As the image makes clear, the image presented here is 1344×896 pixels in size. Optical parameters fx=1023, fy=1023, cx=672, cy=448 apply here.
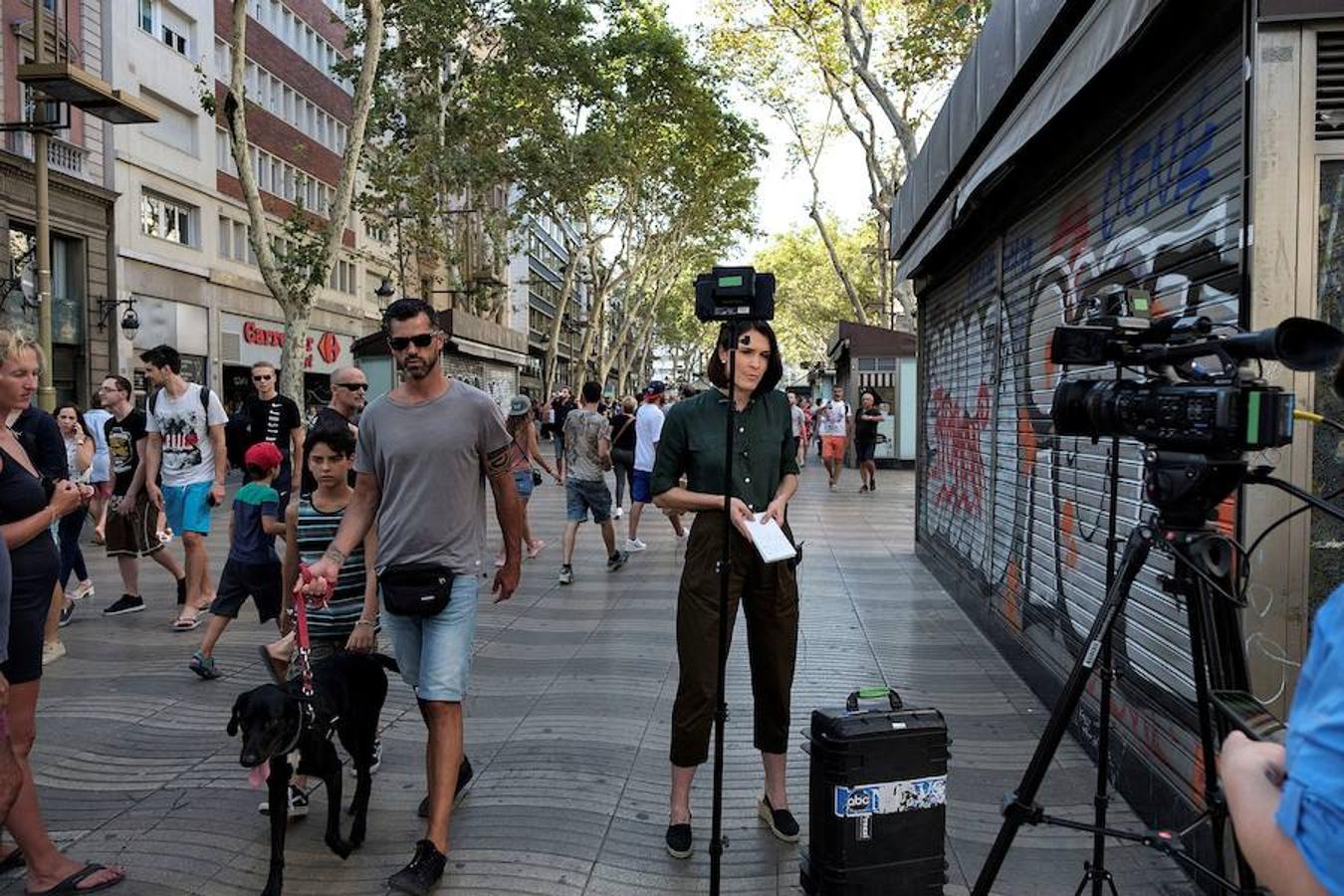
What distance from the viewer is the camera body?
3.27 metres

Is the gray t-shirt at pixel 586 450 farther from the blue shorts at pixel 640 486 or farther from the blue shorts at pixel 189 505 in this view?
the blue shorts at pixel 189 505

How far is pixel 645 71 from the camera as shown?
27.9m

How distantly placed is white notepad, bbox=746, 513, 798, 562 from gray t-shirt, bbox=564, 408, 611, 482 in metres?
6.26

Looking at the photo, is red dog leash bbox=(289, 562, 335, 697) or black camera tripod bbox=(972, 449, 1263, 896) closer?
black camera tripod bbox=(972, 449, 1263, 896)

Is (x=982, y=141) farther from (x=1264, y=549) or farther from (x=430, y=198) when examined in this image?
(x=430, y=198)

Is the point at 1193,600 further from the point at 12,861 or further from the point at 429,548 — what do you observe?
the point at 12,861

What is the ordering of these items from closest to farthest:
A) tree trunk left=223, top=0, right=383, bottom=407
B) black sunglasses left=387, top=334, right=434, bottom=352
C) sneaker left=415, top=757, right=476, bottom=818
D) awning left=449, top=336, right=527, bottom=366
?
black sunglasses left=387, top=334, right=434, bottom=352 → sneaker left=415, top=757, right=476, bottom=818 → tree trunk left=223, top=0, right=383, bottom=407 → awning left=449, top=336, right=527, bottom=366

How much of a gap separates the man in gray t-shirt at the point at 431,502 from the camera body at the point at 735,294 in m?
0.94

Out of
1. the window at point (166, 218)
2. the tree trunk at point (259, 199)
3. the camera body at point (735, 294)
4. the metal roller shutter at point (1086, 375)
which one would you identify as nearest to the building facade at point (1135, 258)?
the metal roller shutter at point (1086, 375)

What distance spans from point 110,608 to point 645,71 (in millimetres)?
23563

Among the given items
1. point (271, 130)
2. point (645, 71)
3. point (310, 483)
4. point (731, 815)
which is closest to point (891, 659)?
point (731, 815)

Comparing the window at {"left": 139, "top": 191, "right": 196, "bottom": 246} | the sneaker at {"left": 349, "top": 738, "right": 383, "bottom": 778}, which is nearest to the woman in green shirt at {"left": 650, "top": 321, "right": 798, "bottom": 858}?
the sneaker at {"left": 349, "top": 738, "right": 383, "bottom": 778}

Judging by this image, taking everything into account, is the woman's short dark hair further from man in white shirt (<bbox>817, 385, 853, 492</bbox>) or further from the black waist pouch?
man in white shirt (<bbox>817, 385, 853, 492</bbox>)

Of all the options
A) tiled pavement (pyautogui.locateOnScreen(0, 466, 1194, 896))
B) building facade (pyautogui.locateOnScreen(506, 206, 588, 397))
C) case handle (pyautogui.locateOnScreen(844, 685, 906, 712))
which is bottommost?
tiled pavement (pyautogui.locateOnScreen(0, 466, 1194, 896))
